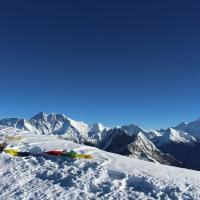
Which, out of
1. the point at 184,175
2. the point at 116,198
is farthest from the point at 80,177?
the point at 184,175

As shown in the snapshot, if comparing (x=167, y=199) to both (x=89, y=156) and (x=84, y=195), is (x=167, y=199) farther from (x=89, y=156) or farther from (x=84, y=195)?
(x=89, y=156)

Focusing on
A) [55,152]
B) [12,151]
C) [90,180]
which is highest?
[12,151]

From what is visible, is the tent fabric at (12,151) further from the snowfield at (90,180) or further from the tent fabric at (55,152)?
the tent fabric at (55,152)

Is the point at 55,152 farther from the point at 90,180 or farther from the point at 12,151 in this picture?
the point at 90,180

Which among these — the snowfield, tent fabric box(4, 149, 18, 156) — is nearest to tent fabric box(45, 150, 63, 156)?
the snowfield

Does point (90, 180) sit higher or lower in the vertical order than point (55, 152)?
lower

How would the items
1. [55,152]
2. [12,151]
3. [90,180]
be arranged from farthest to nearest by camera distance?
1. [12,151]
2. [55,152]
3. [90,180]

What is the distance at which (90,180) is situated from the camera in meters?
21.3

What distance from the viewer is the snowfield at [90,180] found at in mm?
19156

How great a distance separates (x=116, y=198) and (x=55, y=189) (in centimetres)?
383

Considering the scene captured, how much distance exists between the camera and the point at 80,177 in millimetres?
22000

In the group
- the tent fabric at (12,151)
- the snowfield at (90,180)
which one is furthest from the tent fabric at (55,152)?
the tent fabric at (12,151)

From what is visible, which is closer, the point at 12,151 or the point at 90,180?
the point at 90,180

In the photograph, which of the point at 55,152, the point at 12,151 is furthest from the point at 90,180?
the point at 12,151
